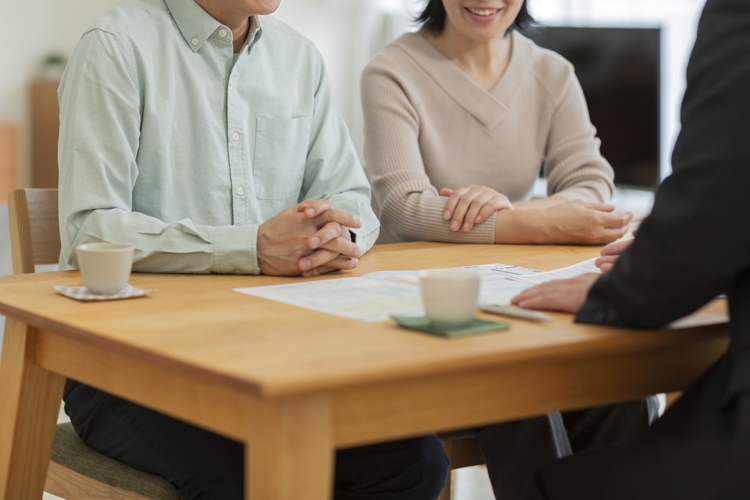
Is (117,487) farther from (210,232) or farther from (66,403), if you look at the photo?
(210,232)

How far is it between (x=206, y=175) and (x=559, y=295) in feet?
2.40

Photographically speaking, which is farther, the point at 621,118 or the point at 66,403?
the point at 621,118

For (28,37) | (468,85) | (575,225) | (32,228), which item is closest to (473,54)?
(468,85)

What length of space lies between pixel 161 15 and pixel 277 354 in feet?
3.02

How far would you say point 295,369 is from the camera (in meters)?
0.76

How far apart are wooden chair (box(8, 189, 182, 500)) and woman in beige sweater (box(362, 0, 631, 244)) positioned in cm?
74

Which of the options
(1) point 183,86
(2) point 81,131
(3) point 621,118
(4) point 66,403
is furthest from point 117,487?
(3) point 621,118

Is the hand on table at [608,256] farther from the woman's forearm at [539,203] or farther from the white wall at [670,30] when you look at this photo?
the white wall at [670,30]

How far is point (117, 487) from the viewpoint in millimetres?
1234

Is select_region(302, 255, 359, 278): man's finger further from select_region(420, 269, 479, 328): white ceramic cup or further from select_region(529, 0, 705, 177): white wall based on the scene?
select_region(529, 0, 705, 177): white wall

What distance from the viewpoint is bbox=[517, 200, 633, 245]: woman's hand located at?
1730 millimetres

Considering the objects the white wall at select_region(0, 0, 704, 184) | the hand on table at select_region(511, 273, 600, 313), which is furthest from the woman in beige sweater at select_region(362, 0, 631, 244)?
the white wall at select_region(0, 0, 704, 184)

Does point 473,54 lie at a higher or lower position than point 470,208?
higher

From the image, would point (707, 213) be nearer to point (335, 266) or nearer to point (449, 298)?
point (449, 298)
